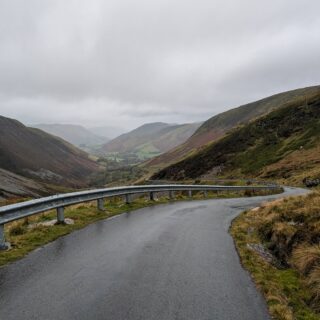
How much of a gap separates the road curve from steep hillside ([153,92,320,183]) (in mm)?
52093

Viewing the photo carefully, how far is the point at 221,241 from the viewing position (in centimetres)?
1198

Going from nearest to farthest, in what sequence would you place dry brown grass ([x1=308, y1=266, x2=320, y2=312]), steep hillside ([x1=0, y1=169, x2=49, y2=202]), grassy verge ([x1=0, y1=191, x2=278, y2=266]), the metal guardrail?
dry brown grass ([x1=308, y1=266, x2=320, y2=312]) < grassy verge ([x1=0, y1=191, x2=278, y2=266]) < the metal guardrail < steep hillside ([x1=0, y1=169, x2=49, y2=202])

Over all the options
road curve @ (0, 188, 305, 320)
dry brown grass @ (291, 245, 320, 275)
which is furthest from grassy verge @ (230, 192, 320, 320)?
road curve @ (0, 188, 305, 320)

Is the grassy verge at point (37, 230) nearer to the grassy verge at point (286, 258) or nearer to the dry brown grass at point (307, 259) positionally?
the grassy verge at point (286, 258)

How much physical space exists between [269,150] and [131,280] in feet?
299

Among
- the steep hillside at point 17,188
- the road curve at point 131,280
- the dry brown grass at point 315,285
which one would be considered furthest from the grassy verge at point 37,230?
the steep hillside at point 17,188

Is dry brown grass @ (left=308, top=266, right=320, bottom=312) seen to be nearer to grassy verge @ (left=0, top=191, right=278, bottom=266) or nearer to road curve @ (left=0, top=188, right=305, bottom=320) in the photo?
road curve @ (left=0, top=188, right=305, bottom=320)

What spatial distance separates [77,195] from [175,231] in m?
4.46

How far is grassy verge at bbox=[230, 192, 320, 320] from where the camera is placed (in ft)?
22.8

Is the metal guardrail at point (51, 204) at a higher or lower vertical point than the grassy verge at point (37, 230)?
higher

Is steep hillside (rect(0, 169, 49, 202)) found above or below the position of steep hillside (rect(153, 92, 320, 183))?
below

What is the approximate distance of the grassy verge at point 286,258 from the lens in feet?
22.8

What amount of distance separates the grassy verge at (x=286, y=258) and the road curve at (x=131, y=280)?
1.15 feet

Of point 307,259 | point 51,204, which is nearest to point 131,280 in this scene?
point 307,259
